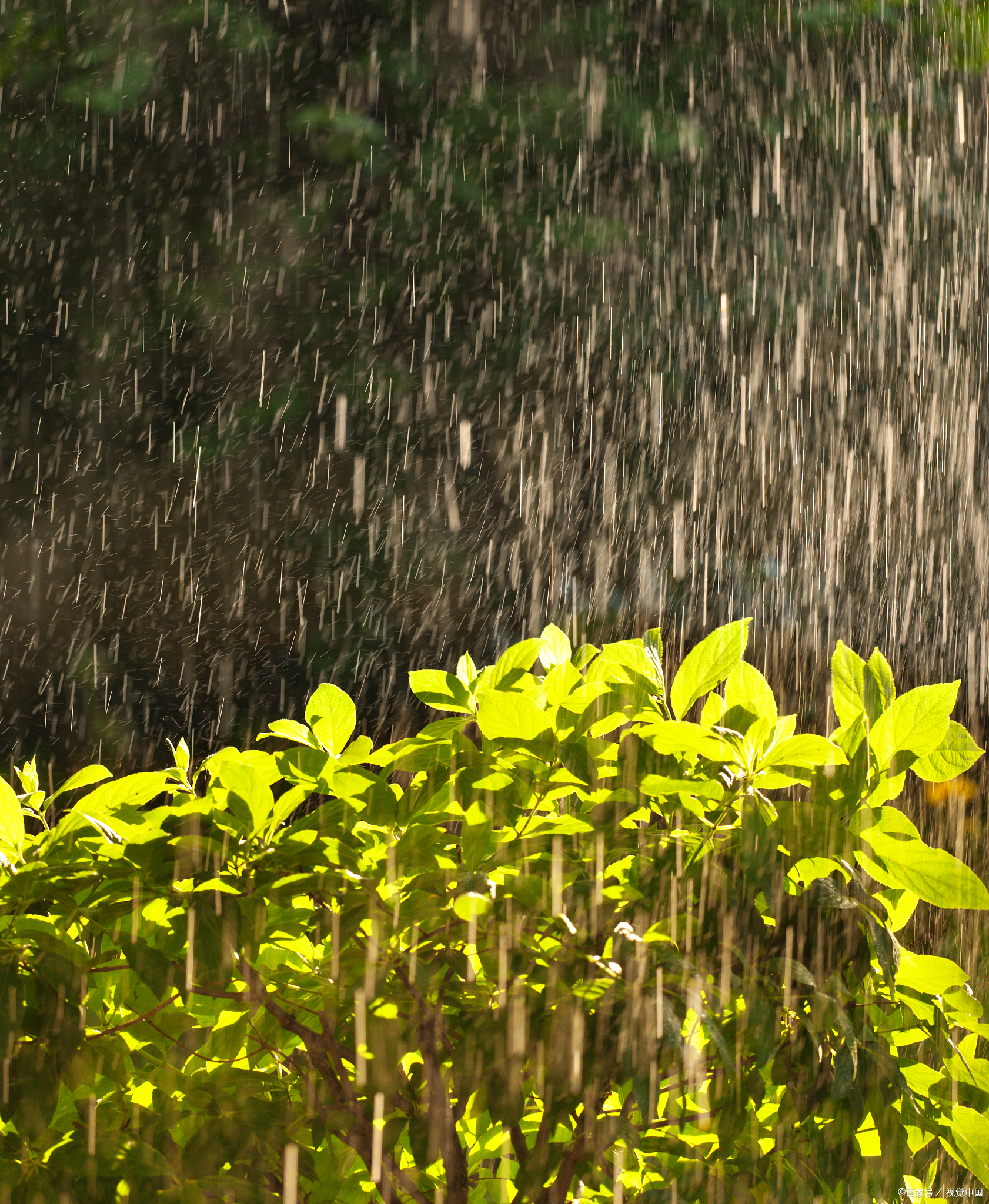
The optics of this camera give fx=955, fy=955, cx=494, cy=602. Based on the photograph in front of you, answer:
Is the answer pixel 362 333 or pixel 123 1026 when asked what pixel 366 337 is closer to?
pixel 362 333

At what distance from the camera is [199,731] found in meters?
2.26

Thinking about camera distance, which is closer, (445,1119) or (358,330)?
(445,1119)

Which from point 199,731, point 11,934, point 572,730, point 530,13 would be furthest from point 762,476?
point 11,934

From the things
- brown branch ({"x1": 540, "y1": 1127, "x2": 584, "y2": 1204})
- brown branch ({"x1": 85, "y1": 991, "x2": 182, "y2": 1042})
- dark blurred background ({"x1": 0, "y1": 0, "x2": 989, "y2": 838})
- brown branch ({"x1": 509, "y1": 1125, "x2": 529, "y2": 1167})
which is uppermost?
dark blurred background ({"x1": 0, "y1": 0, "x2": 989, "y2": 838})

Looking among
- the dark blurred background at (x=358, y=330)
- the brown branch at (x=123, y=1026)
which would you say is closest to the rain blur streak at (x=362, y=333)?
the dark blurred background at (x=358, y=330)

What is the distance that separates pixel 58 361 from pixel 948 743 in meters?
2.17

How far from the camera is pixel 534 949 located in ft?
2.01

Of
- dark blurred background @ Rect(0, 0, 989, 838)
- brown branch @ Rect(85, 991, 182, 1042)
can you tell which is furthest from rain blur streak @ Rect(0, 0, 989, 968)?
brown branch @ Rect(85, 991, 182, 1042)

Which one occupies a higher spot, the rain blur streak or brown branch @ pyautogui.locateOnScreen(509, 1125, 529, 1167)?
the rain blur streak

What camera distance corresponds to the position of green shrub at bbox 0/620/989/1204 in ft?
1.83

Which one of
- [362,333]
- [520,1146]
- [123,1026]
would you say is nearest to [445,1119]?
[520,1146]

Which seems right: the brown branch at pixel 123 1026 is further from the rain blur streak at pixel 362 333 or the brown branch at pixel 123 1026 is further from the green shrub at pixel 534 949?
the rain blur streak at pixel 362 333

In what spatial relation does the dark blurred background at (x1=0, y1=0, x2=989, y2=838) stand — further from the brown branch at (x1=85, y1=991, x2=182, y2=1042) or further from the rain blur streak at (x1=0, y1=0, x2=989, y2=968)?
the brown branch at (x1=85, y1=991, x2=182, y2=1042)

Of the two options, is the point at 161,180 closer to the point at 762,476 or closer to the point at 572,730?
the point at 762,476
